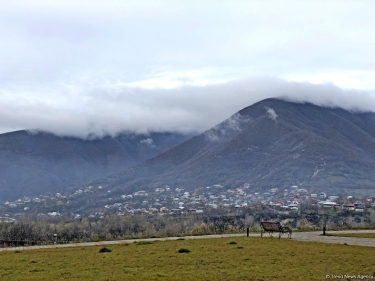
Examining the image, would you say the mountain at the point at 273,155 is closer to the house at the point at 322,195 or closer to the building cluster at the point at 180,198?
the building cluster at the point at 180,198

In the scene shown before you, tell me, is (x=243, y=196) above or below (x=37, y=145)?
below

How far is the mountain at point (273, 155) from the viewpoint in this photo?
11209 centimetres

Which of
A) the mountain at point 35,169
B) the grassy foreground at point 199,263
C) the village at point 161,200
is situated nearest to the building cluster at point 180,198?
the village at point 161,200

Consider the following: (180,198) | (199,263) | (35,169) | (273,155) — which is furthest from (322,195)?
(35,169)

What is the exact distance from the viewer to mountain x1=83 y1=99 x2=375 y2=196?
11209 centimetres

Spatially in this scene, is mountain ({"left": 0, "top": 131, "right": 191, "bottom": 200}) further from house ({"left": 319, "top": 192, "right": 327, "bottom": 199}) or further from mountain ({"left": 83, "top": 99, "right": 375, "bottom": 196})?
house ({"left": 319, "top": 192, "right": 327, "bottom": 199})

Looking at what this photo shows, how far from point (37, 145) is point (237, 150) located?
106740 millimetres

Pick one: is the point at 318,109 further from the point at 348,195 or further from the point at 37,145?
the point at 37,145

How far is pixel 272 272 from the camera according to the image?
10.9 m

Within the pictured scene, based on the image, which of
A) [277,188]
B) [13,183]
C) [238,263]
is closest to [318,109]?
[277,188]

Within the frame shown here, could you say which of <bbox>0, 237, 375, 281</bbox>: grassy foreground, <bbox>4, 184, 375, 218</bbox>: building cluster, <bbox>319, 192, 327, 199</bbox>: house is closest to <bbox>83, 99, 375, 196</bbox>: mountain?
<bbox>4, 184, 375, 218</bbox>: building cluster

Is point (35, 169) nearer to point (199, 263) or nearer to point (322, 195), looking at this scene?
point (322, 195)

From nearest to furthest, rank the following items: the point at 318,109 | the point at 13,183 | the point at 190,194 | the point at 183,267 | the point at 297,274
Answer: the point at 297,274, the point at 183,267, the point at 190,194, the point at 13,183, the point at 318,109

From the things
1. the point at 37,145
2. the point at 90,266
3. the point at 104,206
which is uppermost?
the point at 37,145
